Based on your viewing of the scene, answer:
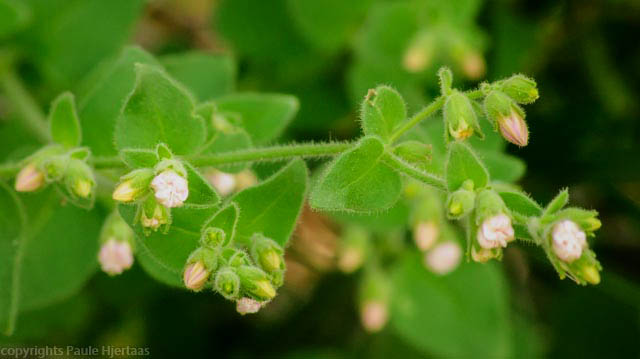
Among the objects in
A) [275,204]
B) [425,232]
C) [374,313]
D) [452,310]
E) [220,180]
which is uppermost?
[275,204]

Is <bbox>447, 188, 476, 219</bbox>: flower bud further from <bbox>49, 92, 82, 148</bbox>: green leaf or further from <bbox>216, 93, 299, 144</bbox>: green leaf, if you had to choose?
<bbox>49, 92, 82, 148</bbox>: green leaf

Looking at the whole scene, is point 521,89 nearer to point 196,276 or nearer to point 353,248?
point 196,276

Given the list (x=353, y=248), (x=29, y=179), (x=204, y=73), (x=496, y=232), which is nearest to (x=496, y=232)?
(x=496, y=232)

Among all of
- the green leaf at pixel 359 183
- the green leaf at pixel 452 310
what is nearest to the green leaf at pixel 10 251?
the green leaf at pixel 359 183

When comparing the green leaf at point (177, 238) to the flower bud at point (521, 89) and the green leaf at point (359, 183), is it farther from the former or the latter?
the flower bud at point (521, 89)

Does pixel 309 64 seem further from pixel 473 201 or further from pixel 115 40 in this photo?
pixel 473 201
